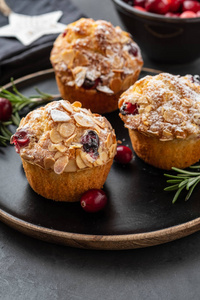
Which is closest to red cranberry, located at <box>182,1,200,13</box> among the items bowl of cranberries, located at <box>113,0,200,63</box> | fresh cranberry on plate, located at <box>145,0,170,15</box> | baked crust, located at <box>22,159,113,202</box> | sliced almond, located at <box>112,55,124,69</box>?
bowl of cranberries, located at <box>113,0,200,63</box>

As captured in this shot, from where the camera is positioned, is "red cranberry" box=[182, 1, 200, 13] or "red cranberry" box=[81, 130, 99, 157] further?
"red cranberry" box=[182, 1, 200, 13]

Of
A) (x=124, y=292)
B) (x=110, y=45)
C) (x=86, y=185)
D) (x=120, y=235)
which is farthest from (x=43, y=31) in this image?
(x=124, y=292)

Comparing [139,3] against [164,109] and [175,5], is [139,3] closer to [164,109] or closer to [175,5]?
[175,5]

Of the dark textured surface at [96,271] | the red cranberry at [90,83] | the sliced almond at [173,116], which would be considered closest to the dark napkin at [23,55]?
the red cranberry at [90,83]

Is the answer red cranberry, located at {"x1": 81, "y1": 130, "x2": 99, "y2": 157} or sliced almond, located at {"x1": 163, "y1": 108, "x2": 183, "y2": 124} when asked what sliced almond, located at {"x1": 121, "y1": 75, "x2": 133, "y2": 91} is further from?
red cranberry, located at {"x1": 81, "y1": 130, "x2": 99, "y2": 157}

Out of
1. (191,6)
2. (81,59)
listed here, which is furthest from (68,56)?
(191,6)

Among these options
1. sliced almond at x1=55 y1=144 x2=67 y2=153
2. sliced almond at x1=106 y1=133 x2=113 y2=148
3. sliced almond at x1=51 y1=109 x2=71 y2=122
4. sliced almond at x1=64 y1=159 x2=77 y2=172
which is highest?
sliced almond at x1=51 y1=109 x2=71 y2=122
